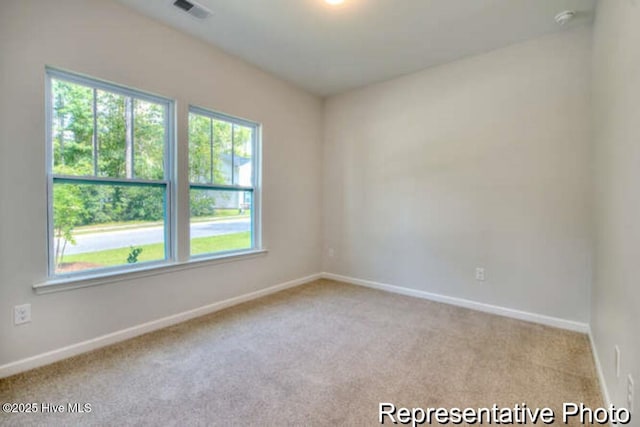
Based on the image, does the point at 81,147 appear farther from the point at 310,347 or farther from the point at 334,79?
the point at 334,79

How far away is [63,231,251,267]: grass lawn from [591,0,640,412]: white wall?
3.17 meters

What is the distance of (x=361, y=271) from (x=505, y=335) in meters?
1.92

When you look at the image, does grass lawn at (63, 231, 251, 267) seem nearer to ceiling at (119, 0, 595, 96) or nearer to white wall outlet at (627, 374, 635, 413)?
ceiling at (119, 0, 595, 96)

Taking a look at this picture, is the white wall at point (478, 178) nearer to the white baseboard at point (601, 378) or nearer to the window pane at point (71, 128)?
the white baseboard at point (601, 378)

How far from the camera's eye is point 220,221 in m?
3.34

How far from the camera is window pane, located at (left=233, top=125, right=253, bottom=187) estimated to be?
3.48m

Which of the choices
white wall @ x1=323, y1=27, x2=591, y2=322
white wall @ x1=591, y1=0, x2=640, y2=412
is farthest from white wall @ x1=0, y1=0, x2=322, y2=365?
white wall @ x1=591, y1=0, x2=640, y2=412

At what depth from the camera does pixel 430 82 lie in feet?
11.6

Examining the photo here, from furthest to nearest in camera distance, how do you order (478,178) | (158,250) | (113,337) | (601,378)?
(478,178), (158,250), (113,337), (601,378)

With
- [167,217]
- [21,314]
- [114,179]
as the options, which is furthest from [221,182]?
[21,314]

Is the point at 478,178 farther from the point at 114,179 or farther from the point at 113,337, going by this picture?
the point at 113,337

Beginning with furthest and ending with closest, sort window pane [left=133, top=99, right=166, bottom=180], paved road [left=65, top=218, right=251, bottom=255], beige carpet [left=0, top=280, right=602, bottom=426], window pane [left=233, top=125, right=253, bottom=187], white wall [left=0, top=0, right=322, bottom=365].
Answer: window pane [left=233, top=125, right=253, bottom=187], window pane [left=133, top=99, right=166, bottom=180], paved road [left=65, top=218, right=251, bottom=255], white wall [left=0, top=0, right=322, bottom=365], beige carpet [left=0, top=280, right=602, bottom=426]

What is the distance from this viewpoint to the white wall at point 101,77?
6.47 feet

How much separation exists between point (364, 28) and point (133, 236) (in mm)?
2811
